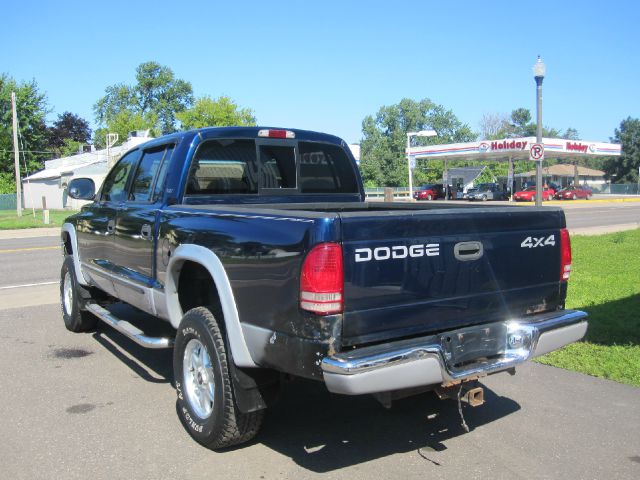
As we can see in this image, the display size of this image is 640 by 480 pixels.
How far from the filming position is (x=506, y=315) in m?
3.71

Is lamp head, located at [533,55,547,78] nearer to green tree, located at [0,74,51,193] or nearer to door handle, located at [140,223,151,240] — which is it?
door handle, located at [140,223,151,240]

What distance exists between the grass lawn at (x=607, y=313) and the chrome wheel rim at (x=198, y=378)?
340cm

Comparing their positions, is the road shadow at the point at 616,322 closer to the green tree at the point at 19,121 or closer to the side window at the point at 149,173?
Result: the side window at the point at 149,173

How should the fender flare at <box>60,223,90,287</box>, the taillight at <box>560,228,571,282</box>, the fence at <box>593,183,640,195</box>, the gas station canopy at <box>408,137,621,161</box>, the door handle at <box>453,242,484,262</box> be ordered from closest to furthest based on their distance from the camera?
the door handle at <box>453,242,484,262</box>
the taillight at <box>560,228,571,282</box>
the fender flare at <box>60,223,90,287</box>
the gas station canopy at <box>408,137,621,161</box>
the fence at <box>593,183,640,195</box>

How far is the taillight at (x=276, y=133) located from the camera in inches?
203

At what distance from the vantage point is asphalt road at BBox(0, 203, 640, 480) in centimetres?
356

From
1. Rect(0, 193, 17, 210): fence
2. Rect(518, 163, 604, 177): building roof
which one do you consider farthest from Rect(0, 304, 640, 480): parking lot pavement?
Rect(518, 163, 604, 177): building roof

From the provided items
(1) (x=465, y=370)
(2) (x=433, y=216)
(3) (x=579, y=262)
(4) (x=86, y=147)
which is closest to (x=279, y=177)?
(2) (x=433, y=216)

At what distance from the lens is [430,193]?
5091cm

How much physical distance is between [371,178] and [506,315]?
8488cm

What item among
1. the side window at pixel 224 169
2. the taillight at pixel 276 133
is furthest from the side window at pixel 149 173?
the taillight at pixel 276 133

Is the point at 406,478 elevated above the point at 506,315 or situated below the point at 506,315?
below

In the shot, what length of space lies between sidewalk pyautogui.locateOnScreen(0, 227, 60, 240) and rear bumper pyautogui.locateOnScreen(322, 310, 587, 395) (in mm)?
20635

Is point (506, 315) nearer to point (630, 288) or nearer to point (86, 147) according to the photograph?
point (630, 288)
